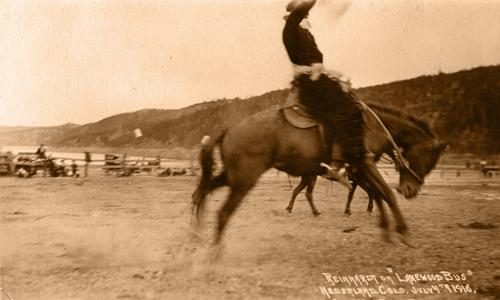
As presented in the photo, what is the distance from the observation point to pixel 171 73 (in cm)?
469

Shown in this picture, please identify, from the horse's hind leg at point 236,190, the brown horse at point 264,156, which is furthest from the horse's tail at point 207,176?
the horse's hind leg at point 236,190

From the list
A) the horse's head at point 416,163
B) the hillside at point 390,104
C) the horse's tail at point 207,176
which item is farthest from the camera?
the hillside at point 390,104

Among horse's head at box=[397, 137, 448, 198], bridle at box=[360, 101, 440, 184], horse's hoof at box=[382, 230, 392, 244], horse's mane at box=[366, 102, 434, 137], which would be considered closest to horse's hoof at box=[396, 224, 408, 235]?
horse's hoof at box=[382, 230, 392, 244]

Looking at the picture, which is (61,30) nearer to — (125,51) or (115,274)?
(125,51)

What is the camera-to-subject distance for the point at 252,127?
3920 millimetres

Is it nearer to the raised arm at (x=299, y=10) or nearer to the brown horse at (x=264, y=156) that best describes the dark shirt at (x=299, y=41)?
the raised arm at (x=299, y=10)

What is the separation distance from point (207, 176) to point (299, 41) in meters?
1.46

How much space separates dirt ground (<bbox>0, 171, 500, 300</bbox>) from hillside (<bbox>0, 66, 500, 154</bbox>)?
78 cm

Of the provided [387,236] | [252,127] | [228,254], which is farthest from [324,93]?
[228,254]

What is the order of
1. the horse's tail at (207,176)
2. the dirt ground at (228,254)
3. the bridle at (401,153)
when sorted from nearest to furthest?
the dirt ground at (228,254) < the horse's tail at (207,176) < the bridle at (401,153)

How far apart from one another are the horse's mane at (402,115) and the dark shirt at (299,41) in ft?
2.33

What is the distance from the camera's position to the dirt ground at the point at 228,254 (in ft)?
11.2

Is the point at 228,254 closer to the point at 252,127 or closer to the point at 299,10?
the point at 252,127

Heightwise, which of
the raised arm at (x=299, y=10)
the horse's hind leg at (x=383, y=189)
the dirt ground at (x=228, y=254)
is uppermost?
the raised arm at (x=299, y=10)
